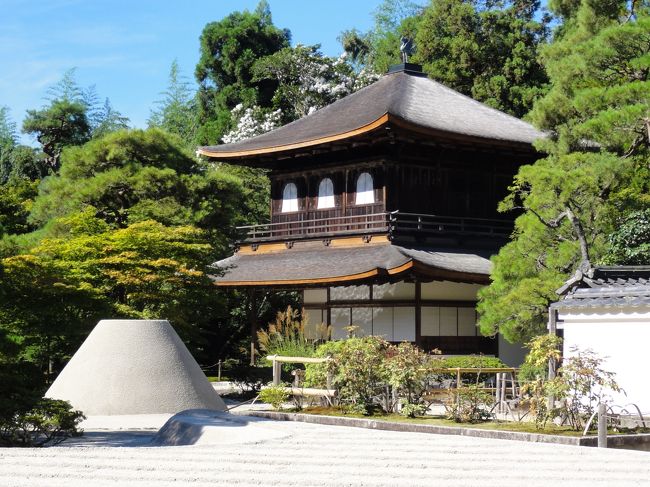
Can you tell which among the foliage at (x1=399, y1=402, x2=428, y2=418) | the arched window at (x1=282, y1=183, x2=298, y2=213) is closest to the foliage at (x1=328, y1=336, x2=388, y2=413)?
the foliage at (x1=399, y1=402, x2=428, y2=418)

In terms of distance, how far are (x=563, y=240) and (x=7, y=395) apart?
11744 millimetres

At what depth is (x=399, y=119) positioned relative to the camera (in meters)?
25.2

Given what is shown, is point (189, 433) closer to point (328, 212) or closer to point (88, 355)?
Result: point (88, 355)

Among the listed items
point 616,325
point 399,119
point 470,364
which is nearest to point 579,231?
point 616,325

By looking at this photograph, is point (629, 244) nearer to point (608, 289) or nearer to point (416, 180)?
point (608, 289)

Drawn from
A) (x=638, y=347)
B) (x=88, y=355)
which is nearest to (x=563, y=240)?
(x=638, y=347)

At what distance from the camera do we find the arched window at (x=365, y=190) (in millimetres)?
27938

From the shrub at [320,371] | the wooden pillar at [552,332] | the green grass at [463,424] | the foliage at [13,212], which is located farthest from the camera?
the foliage at [13,212]

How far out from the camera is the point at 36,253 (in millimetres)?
23359

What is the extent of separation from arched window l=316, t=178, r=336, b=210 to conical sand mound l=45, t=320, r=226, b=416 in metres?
11.8

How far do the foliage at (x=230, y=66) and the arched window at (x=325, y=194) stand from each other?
21167 millimetres

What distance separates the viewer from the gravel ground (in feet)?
31.4

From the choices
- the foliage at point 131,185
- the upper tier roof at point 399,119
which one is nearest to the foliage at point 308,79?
the upper tier roof at point 399,119

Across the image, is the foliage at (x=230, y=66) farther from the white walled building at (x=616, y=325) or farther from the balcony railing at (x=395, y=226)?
the white walled building at (x=616, y=325)
